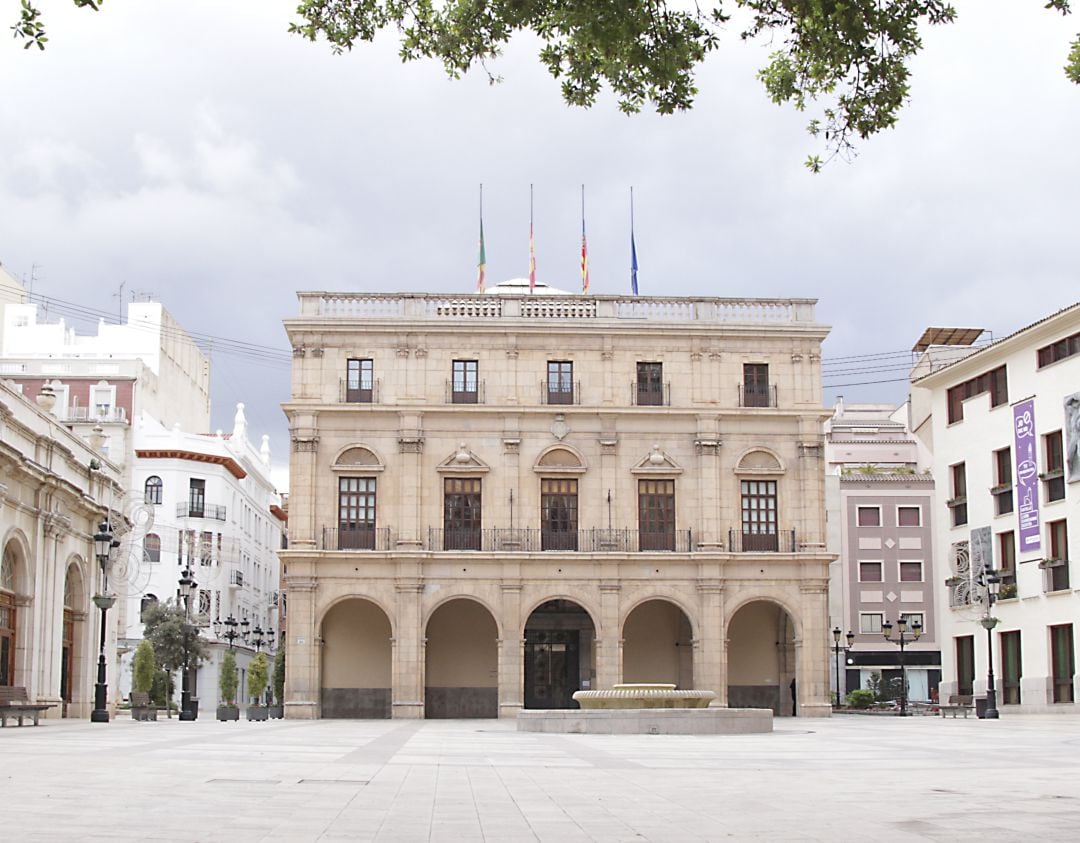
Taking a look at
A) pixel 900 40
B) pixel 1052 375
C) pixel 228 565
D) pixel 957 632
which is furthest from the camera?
pixel 228 565

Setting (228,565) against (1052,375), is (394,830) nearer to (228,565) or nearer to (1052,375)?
(1052,375)

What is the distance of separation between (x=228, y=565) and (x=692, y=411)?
3520cm

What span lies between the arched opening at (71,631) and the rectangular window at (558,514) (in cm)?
1364

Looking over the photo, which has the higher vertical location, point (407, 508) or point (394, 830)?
point (407, 508)

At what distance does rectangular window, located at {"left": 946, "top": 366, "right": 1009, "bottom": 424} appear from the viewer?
147ft

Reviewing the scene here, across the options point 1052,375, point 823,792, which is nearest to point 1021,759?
point 823,792

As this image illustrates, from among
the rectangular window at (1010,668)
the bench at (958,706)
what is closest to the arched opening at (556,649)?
the bench at (958,706)

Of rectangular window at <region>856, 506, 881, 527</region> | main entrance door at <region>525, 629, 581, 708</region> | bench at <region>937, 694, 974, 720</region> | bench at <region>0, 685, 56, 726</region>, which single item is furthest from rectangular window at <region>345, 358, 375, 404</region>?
rectangular window at <region>856, 506, 881, 527</region>

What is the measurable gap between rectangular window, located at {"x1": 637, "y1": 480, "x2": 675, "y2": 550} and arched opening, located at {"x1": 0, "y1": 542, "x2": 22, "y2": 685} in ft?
60.3

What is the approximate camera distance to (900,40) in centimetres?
890

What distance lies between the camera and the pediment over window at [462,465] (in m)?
43.2

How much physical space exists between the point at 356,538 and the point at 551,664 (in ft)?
25.5

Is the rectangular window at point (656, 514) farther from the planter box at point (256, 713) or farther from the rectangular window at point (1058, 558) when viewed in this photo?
the planter box at point (256, 713)

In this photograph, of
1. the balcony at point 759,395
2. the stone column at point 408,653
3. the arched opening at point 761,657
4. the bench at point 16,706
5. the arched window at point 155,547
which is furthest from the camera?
the arched window at point 155,547
